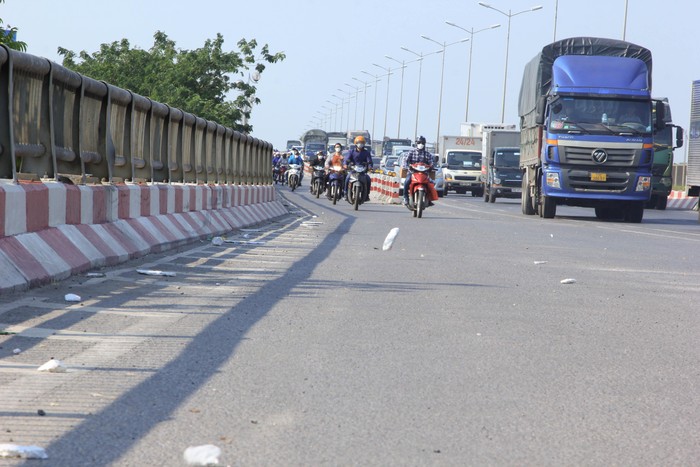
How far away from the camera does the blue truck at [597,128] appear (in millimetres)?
27719

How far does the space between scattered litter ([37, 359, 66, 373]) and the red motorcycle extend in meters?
21.5

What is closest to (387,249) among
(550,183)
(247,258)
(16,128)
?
(247,258)

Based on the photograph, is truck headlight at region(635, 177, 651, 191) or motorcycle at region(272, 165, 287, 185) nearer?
truck headlight at region(635, 177, 651, 191)

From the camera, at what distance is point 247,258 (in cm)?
1301

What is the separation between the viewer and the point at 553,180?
28.5 metres

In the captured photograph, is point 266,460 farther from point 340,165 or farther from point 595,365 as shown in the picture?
point 340,165

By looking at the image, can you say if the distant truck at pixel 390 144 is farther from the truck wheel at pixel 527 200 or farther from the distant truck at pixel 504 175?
the truck wheel at pixel 527 200

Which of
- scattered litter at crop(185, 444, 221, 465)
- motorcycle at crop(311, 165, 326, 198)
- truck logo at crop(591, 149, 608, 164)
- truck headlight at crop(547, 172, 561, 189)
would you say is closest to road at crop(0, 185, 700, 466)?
scattered litter at crop(185, 444, 221, 465)

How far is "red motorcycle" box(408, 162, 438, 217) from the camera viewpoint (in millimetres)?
27297

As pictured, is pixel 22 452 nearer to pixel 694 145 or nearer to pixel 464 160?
pixel 694 145

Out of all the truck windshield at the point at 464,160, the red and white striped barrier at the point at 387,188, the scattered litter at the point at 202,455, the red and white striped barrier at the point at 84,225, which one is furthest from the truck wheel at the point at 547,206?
the scattered litter at the point at 202,455

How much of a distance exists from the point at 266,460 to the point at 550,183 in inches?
980

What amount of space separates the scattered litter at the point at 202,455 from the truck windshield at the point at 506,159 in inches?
1671

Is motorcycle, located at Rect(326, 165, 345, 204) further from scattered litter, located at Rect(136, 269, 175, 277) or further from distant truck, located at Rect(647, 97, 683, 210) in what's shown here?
scattered litter, located at Rect(136, 269, 175, 277)
